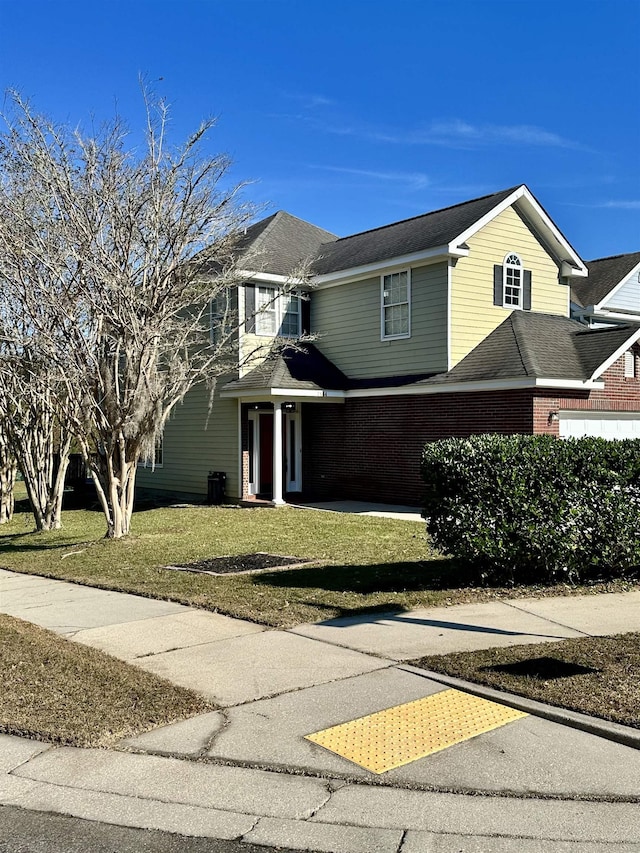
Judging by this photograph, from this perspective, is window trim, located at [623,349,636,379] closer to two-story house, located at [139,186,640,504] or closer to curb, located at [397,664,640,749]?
two-story house, located at [139,186,640,504]

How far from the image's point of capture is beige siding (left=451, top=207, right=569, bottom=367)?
1939 centimetres

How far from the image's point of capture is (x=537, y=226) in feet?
69.7

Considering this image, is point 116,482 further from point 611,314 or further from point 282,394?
point 611,314

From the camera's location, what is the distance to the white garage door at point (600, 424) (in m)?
17.6

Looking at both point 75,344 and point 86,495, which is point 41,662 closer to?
point 75,344

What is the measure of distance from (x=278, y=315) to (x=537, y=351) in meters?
7.48

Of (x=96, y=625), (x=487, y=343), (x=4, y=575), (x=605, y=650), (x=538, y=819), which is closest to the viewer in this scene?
(x=538, y=819)

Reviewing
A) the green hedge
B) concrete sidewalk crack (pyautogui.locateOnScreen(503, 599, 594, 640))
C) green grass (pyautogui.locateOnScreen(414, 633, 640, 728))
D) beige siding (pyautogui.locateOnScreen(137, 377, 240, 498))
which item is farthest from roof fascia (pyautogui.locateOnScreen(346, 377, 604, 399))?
green grass (pyautogui.locateOnScreen(414, 633, 640, 728))

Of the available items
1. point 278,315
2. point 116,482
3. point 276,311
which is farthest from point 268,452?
point 116,482

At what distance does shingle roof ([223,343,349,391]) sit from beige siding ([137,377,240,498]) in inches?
45.0

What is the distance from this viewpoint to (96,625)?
8062 millimetres

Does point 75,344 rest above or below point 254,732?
above

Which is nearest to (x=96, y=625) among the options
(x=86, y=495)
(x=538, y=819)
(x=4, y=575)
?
(x=4, y=575)

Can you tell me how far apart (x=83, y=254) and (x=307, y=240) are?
42.4 ft
